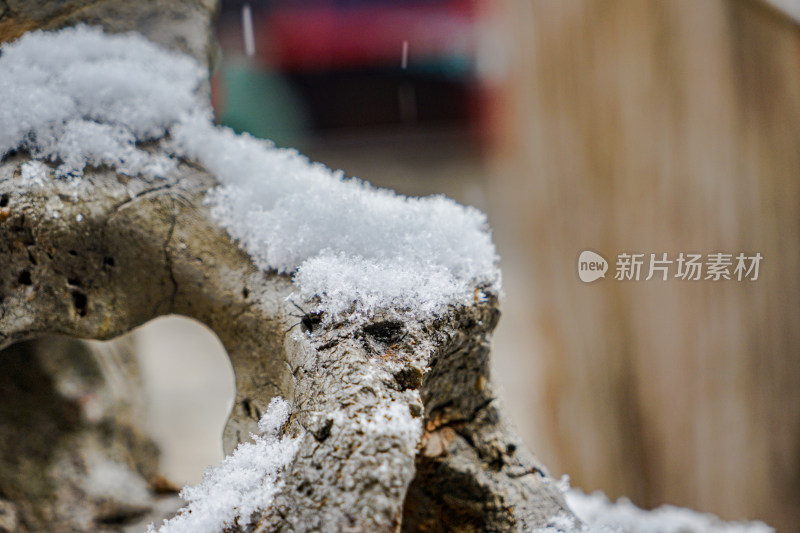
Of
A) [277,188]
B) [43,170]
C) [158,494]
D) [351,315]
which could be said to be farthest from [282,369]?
[158,494]

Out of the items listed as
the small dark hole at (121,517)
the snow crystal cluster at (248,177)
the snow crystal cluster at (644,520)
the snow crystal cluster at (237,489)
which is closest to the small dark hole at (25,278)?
the snow crystal cluster at (248,177)

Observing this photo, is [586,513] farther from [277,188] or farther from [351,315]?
[277,188]

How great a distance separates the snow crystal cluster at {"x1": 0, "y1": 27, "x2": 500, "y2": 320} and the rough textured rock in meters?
0.02

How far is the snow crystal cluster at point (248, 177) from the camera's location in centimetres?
56

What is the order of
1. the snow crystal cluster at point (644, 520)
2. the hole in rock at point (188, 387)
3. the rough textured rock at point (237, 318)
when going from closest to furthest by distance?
1. the rough textured rock at point (237, 318)
2. the snow crystal cluster at point (644, 520)
3. the hole in rock at point (188, 387)

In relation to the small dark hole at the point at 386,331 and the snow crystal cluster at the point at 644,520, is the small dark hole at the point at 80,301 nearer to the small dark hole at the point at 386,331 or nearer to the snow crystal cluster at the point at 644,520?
the small dark hole at the point at 386,331

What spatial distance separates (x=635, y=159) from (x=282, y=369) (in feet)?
4.67

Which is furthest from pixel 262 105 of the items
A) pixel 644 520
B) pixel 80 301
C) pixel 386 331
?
pixel 644 520

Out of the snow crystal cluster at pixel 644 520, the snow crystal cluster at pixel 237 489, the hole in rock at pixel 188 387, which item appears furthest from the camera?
the hole in rock at pixel 188 387

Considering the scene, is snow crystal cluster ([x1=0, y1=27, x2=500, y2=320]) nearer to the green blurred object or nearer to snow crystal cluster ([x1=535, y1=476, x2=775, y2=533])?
snow crystal cluster ([x1=535, y1=476, x2=775, y2=533])

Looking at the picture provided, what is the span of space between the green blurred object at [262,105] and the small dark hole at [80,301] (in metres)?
0.78

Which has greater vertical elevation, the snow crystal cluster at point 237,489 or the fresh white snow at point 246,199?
the fresh white snow at point 246,199

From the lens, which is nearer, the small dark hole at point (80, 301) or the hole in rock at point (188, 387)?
the small dark hole at point (80, 301)

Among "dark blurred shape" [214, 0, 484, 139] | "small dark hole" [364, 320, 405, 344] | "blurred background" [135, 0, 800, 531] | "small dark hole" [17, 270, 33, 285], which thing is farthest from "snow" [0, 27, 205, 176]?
"blurred background" [135, 0, 800, 531]
